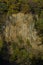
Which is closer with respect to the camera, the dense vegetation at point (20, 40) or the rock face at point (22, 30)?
the dense vegetation at point (20, 40)

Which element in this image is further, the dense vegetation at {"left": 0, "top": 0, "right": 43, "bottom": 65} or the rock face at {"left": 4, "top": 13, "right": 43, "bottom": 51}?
the rock face at {"left": 4, "top": 13, "right": 43, "bottom": 51}

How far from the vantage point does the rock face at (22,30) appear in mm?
6926

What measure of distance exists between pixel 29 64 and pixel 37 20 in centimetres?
119

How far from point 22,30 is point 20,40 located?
295 millimetres

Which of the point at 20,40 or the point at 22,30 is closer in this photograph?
the point at 20,40

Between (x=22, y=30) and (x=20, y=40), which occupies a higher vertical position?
(x=22, y=30)

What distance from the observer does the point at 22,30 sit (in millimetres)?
7133

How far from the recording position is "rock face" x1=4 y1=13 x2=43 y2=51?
22.7 ft

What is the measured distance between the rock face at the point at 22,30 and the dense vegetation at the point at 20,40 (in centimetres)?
11

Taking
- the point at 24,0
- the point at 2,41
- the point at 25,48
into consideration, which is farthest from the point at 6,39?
the point at 24,0

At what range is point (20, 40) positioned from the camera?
23.0 ft

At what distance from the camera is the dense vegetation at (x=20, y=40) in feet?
22.2

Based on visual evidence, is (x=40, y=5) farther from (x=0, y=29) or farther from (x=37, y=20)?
(x=0, y=29)

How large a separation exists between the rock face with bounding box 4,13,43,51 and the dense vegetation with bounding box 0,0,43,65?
0.35 ft
